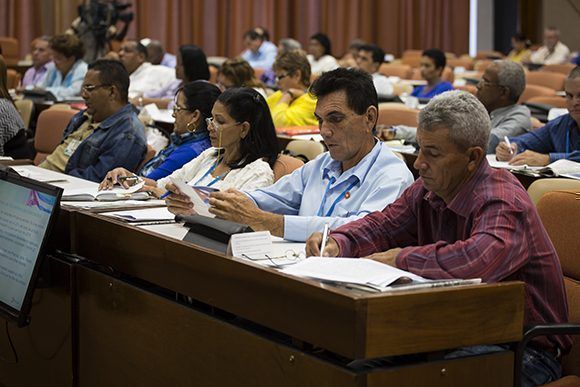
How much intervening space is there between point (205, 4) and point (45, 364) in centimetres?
1302

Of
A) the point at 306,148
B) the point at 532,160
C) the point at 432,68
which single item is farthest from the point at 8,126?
the point at 432,68

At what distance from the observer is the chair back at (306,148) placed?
14.0ft

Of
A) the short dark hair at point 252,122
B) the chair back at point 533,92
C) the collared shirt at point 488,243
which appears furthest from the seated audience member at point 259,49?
the collared shirt at point 488,243

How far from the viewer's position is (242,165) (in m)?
3.68

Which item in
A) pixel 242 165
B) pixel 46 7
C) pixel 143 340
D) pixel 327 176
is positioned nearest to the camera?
pixel 143 340

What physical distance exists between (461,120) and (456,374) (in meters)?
0.65

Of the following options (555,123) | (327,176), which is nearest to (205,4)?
(555,123)

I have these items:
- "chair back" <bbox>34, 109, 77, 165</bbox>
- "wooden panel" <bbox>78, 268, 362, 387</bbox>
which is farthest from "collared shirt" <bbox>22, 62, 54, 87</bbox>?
"wooden panel" <bbox>78, 268, 362, 387</bbox>

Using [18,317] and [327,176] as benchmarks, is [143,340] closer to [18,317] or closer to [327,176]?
[18,317]

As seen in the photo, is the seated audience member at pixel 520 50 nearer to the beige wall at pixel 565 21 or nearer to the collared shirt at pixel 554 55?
the collared shirt at pixel 554 55

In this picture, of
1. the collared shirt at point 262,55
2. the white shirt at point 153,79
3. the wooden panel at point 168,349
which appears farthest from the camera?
the collared shirt at point 262,55

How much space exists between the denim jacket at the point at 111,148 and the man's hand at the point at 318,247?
223 centimetres

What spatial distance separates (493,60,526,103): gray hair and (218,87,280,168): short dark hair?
2178 millimetres

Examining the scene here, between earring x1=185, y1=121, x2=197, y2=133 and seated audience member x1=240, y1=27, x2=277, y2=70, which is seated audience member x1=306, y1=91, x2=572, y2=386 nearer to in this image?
earring x1=185, y1=121, x2=197, y2=133
